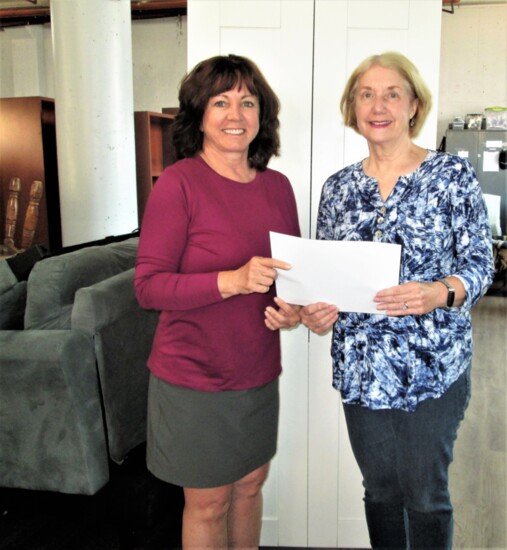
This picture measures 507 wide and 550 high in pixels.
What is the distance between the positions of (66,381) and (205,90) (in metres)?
1.06

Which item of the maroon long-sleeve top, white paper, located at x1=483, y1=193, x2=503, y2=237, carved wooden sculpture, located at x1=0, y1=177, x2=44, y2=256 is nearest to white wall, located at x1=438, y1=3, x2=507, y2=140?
white paper, located at x1=483, y1=193, x2=503, y2=237

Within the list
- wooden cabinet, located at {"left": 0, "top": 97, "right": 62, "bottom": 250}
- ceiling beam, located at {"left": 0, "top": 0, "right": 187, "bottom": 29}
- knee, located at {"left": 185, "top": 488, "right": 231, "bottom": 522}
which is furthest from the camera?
ceiling beam, located at {"left": 0, "top": 0, "right": 187, "bottom": 29}

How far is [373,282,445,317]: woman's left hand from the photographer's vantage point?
1180 mm

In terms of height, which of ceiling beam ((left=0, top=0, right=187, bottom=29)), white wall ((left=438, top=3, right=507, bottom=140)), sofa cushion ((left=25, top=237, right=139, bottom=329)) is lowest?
sofa cushion ((left=25, top=237, right=139, bottom=329))

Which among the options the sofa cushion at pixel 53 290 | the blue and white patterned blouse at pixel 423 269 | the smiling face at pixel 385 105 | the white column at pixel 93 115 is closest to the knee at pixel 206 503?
the blue and white patterned blouse at pixel 423 269

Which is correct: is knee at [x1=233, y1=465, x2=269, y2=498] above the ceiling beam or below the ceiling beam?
below

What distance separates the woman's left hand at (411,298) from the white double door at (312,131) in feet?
2.48

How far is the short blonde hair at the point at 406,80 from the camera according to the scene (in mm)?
1312

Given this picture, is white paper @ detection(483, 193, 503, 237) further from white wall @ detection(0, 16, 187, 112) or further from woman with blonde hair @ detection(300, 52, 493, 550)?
woman with blonde hair @ detection(300, 52, 493, 550)

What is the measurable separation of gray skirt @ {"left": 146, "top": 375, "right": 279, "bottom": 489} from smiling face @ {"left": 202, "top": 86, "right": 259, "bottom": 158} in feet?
2.02

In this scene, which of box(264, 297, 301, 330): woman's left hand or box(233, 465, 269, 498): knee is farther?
box(233, 465, 269, 498): knee

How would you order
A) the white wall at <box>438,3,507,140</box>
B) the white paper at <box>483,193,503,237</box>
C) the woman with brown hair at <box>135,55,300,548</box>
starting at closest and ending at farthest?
1. the woman with brown hair at <box>135,55,300,548</box>
2. the white paper at <box>483,193,503,237</box>
3. the white wall at <box>438,3,507,140</box>

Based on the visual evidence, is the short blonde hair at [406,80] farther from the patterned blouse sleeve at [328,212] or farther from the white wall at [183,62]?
the white wall at [183,62]

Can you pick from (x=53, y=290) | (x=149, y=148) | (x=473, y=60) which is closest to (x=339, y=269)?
(x=53, y=290)
